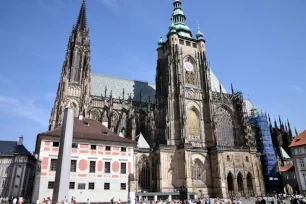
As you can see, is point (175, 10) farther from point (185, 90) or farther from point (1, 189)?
point (1, 189)

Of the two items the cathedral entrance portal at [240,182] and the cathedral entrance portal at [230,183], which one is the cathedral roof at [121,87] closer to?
the cathedral entrance portal at [230,183]

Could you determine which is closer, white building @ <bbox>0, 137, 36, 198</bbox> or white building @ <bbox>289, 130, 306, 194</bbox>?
white building @ <bbox>289, 130, 306, 194</bbox>

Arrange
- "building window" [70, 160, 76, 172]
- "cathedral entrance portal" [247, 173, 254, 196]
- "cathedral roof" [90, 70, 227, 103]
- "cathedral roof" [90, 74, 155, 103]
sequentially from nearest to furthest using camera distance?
"building window" [70, 160, 76, 172]
"cathedral entrance portal" [247, 173, 254, 196]
"cathedral roof" [90, 74, 155, 103]
"cathedral roof" [90, 70, 227, 103]

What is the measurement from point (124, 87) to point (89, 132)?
29.8 metres

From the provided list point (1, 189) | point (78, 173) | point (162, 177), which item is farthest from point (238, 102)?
point (1, 189)

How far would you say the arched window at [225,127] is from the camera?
163 ft

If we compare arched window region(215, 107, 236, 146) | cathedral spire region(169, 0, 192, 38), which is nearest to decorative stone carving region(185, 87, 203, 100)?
arched window region(215, 107, 236, 146)

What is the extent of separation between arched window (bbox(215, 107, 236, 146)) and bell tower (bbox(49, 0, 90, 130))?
87.8 ft

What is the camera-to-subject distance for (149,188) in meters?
39.1

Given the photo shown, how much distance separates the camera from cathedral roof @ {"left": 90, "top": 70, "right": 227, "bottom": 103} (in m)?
55.2

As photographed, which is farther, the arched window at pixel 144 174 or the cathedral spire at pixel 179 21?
the cathedral spire at pixel 179 21

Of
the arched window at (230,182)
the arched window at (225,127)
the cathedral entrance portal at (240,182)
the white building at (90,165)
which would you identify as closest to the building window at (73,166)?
the white building at (90,165)

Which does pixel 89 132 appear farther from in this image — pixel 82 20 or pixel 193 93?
pixel 82 20

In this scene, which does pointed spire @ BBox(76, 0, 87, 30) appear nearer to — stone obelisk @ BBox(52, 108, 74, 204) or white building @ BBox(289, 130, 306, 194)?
stone obelisk @ BBox(52, 108, 74, 204)
